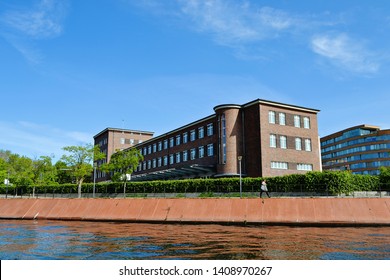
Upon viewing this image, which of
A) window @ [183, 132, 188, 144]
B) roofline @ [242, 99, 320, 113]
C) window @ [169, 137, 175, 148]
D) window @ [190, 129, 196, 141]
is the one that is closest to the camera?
roofline @ [242, 99, 320, 113]

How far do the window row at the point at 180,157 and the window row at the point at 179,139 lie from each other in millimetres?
1816

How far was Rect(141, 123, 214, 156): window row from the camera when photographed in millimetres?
51459

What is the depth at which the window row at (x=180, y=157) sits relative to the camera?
5103 centimetres

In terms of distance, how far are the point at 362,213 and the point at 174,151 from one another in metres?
46.8

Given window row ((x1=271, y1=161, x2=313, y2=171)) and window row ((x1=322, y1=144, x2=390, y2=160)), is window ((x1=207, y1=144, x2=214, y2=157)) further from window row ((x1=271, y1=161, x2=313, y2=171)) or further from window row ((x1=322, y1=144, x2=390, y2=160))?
window row ((x1=322, y1=144, x2=390, y2=160))

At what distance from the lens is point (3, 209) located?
2312cm

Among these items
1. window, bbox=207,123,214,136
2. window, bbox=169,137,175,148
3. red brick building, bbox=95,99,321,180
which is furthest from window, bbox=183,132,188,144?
window, bbox=207,123,214,136

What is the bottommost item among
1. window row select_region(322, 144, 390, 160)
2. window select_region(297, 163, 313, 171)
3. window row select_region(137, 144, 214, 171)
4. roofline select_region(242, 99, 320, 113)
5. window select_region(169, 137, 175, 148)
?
window select_region(297, 163, 313, 171)

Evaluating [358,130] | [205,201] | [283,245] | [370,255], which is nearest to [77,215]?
[205,201]

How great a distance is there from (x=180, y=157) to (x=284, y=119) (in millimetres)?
20573

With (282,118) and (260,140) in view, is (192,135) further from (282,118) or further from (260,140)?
(282,118)

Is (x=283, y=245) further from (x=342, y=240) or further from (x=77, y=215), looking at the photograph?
(x=77, y=215)

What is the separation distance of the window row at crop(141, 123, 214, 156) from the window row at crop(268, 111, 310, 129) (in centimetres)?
934

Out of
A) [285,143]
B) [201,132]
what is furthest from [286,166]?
[201,132]
